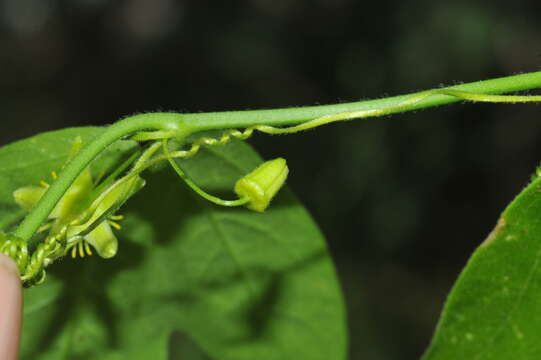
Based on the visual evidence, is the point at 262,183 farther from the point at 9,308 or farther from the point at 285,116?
the point at 9,308

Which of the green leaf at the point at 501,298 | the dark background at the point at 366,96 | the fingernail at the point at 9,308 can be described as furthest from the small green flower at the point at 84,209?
the dark background at the point at 366,96

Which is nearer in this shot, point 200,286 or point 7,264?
point 7,264

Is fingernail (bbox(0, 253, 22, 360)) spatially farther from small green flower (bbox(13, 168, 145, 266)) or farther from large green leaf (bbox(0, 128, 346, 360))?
large green leaf (bbox(0, 128, 346, 360))

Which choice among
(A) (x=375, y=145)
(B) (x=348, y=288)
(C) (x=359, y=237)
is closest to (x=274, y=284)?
(A) (x=375, y=145)

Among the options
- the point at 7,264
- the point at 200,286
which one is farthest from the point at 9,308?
the point at 200,286

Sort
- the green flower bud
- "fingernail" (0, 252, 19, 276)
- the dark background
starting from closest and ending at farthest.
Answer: "fingernail" (0, 252, 19, 276)
the green flower bud
the dark background

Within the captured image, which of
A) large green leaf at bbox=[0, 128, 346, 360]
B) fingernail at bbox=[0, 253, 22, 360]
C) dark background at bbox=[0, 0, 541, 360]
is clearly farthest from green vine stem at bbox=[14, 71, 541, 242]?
dark background at bbox=[0, 0, 541, 360]

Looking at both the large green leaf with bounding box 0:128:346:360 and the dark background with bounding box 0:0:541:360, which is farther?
the dark background with bounding box 0:0:541:360
